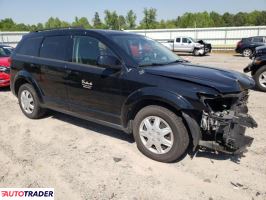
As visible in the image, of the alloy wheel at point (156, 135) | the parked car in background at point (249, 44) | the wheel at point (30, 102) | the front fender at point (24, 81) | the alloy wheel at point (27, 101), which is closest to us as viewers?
the alloy wheel at point (156, 135)

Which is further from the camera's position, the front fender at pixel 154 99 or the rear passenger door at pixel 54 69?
the rear passenger door at pixel 54 69

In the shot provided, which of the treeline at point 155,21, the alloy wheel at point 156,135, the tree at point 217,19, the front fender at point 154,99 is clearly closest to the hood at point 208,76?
the front fender at point 154,99

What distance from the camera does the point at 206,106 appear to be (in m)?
3.71

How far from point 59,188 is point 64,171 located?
1.38 ft

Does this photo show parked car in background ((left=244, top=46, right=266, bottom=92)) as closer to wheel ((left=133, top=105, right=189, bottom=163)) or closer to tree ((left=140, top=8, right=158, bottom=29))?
wheel ((left=133, top=105, right=189, bottom=163))

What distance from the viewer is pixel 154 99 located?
4.04 meters

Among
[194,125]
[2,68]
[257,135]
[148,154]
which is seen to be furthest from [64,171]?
[2,68]

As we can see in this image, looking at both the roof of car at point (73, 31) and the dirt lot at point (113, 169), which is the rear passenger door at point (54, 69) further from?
the dirt lot at point (113, 169)

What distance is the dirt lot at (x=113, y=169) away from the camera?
352cm

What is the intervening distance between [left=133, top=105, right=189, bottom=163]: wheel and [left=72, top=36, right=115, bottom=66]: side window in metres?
1.14

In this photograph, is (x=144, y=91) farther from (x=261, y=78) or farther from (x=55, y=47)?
(x=261, y=78)

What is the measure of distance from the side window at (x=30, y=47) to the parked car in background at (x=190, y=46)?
2149 cm

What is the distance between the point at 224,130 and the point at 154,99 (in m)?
0.99

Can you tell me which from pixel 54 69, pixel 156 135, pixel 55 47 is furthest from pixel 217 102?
pixel 55 47
